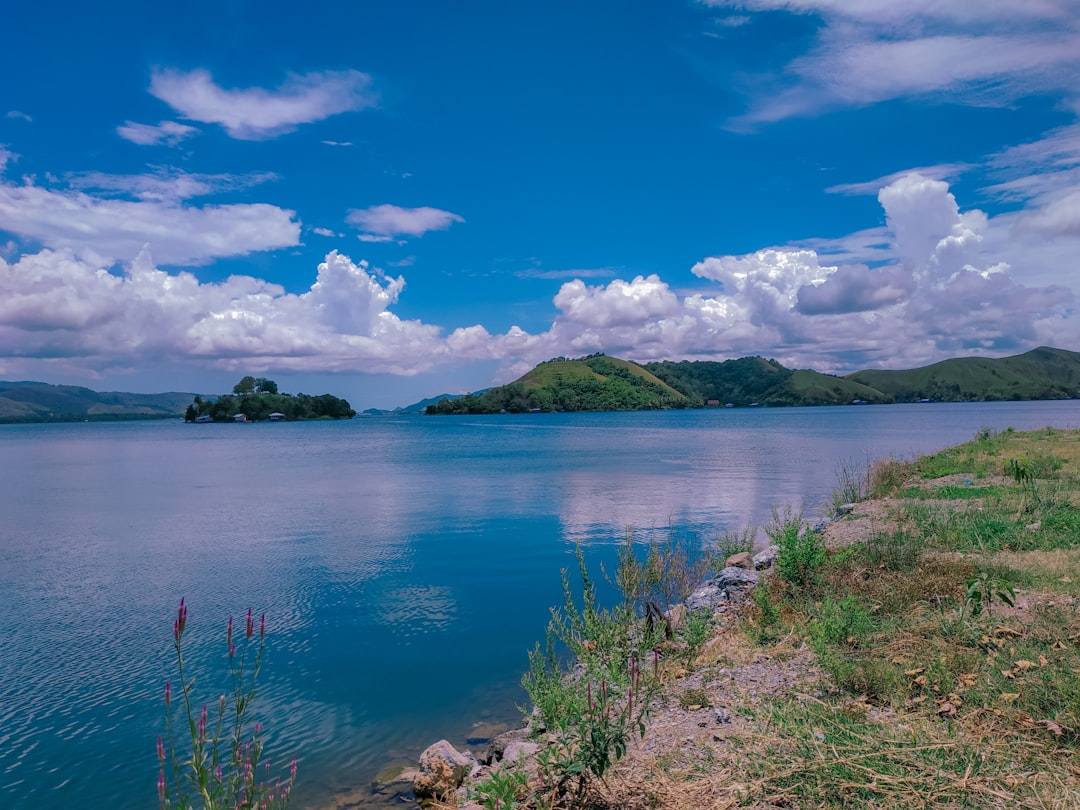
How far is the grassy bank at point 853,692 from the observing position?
5750 mm

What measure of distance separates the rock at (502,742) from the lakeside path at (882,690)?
131cm

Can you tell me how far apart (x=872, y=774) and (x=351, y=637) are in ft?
41.4

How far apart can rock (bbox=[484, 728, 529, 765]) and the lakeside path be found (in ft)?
4.29

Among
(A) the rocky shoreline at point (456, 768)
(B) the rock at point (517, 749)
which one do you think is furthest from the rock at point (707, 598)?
(B) the rock at point (517, 749)

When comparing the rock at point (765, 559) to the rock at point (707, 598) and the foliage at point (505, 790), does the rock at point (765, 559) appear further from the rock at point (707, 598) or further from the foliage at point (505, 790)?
the foliage at point (505, 790)

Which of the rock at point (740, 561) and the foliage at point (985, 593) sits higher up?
the foliage at point (985, 593)

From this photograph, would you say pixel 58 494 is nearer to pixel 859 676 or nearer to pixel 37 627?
pixel 37 627

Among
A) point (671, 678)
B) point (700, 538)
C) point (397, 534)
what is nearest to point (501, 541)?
point (397, 534)

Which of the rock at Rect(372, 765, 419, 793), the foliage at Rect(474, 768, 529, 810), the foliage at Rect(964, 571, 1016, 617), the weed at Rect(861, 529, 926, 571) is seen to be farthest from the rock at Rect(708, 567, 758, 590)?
the foliage at Rect(474, 768, 529, 810)

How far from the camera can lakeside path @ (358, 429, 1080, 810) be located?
5.71 m

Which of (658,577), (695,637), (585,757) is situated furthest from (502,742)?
(658,577)

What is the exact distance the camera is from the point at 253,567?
872 inches

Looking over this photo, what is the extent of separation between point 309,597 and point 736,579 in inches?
465

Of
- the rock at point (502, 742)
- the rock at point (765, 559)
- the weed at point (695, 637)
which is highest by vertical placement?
the weed at point (695, 637)
